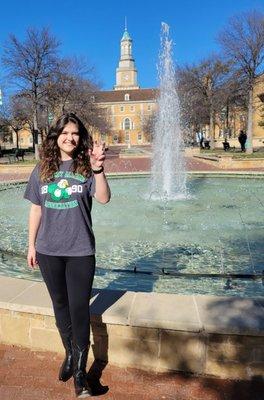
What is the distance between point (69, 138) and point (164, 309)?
1.56 metres

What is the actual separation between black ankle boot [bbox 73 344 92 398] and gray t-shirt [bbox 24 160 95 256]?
2.49 ft

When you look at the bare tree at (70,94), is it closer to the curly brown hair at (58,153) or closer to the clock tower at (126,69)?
the curly brown hair at (58,153)

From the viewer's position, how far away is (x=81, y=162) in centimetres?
290

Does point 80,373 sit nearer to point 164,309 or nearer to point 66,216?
point 164,309

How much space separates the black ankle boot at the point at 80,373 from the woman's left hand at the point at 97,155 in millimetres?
1357

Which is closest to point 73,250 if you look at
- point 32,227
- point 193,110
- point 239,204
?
point 32,227

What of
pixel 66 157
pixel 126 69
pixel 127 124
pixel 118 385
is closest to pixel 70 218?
pixel 66 157

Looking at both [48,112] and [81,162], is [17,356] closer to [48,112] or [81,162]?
[81,162]

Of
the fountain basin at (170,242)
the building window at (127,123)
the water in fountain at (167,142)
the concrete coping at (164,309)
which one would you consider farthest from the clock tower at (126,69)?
the concrete coping at (164,309)

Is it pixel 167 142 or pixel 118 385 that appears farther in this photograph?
pixel 167 142

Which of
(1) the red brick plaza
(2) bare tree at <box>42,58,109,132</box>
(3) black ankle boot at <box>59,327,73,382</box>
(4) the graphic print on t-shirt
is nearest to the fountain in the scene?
(1) the red brick plaza

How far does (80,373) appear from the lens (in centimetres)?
288

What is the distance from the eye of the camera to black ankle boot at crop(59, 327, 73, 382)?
3033 millimetres

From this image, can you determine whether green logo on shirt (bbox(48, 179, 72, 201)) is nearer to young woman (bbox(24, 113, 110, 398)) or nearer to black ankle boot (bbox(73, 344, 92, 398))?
young woman (bbox(24, 113, 110, 398))
